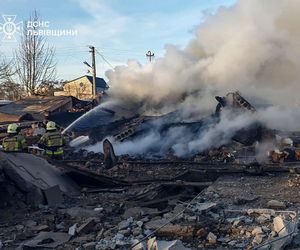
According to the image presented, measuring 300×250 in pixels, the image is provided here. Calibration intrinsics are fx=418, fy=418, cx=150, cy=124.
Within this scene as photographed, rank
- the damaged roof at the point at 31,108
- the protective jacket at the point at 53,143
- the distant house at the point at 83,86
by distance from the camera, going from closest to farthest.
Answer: the protective jacket at the point at 53,143 → the damaged roof at the point at 31,108 → the distant house at the point at 83,86

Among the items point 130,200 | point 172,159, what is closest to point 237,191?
point 130,200

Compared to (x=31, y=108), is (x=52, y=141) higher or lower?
lower

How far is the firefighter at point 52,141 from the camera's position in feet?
34.0

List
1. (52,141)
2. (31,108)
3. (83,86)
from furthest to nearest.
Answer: (83,86) < (31,108) < (52,141)

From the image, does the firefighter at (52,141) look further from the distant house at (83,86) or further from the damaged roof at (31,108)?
the distant house at (83,86)

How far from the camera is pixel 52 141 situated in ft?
34.2

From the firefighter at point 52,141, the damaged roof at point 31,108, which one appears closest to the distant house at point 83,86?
the damaged roof at point 31,108

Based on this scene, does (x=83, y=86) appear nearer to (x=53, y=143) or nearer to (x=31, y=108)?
(x=31, y=108)

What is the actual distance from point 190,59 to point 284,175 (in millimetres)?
7521

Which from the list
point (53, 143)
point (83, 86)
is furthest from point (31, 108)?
point (83, 86)

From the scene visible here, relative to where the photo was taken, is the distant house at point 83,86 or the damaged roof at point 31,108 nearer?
the damaged roof at point 31,108

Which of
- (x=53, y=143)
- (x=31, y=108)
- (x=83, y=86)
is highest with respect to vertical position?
(x=83, y=86)

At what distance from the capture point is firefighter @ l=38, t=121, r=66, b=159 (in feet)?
34.0

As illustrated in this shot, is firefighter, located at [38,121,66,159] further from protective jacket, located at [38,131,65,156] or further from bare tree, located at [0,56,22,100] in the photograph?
bare tree, located at [0,56,22,100]
